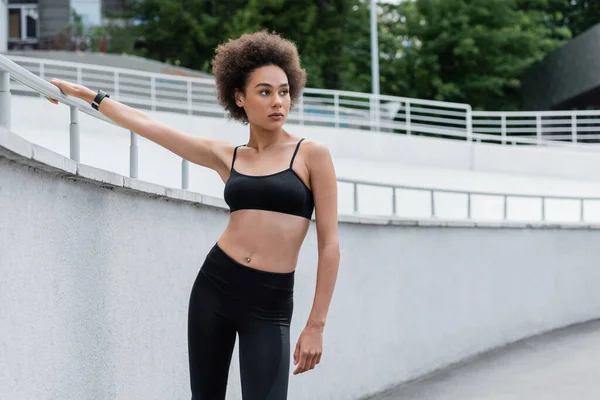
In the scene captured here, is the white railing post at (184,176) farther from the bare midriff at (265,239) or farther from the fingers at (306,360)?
the fingers at (306,360)

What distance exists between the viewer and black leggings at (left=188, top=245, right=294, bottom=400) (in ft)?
14.5

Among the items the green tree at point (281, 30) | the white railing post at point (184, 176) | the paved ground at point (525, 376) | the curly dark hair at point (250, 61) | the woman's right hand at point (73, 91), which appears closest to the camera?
the curly dark hair at point (250, 61)

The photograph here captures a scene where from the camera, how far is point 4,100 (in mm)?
4168

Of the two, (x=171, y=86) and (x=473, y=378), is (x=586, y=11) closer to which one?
(x=171, y=86)

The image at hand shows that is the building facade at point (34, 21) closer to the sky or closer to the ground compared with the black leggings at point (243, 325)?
closer to the sky

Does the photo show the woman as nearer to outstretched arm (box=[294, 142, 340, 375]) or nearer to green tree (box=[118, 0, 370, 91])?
outstretched arm (box=[294, 142, 340, 375])

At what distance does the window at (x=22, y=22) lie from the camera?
40.2 m

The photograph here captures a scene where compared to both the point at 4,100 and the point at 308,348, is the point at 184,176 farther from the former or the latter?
the point at 4,100

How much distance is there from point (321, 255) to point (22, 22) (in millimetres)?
37768

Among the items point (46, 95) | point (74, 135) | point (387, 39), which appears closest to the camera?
point (46, 95)

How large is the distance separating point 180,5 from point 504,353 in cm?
2816

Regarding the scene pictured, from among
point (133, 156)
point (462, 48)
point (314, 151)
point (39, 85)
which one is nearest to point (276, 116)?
point (314, 151)

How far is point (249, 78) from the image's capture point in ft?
15.3

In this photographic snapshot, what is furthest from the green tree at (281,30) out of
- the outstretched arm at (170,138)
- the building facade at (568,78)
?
the outstretched arm at (170,138)
